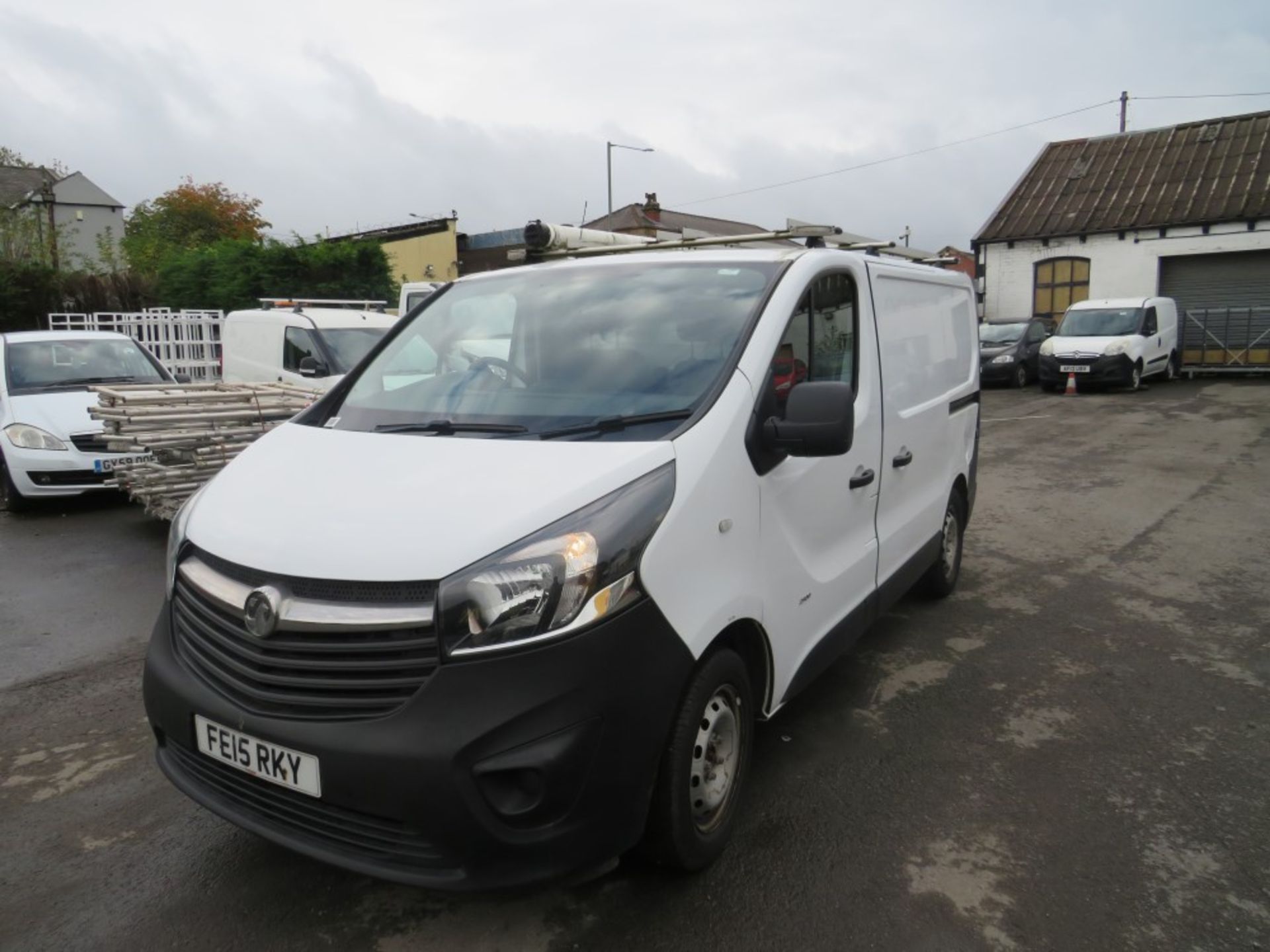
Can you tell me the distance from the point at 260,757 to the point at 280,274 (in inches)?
741

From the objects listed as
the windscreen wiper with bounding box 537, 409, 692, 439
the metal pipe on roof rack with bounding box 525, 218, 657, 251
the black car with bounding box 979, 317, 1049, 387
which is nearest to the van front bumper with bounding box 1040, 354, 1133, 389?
the black car with bounding box 979, 317, 1049, 387

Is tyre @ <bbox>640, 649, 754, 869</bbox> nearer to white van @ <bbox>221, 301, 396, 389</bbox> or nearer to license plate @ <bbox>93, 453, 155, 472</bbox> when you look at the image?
license plate @ <bbox>93, 453, 155, 472</bbox>

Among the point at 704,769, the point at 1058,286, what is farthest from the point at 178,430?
the point at 1058,286

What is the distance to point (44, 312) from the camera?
20.8m

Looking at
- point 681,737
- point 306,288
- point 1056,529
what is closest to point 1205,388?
point 1056,529

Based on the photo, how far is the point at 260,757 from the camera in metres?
2.34

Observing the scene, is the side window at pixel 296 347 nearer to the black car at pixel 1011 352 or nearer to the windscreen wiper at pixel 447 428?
the windscreen wiper at pixel 447 428

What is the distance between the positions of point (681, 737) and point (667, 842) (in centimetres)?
33

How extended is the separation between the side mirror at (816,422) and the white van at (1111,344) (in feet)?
58.5

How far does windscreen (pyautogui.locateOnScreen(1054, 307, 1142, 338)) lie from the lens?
Answer: 19172 millimetres

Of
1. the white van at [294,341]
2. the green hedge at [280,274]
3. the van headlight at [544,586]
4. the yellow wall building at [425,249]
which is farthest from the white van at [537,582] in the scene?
the yellow wall building at [425,249]

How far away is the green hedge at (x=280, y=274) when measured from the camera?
63.2ft

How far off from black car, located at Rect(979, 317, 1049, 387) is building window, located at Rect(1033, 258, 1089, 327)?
466cm

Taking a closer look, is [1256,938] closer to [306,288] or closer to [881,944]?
[881,944]
